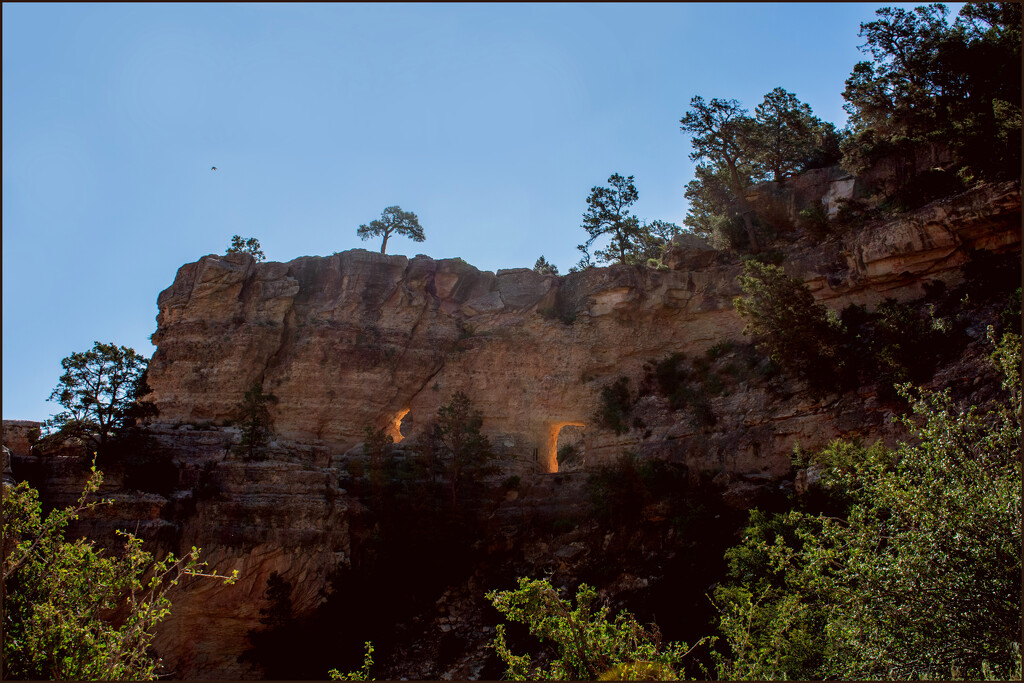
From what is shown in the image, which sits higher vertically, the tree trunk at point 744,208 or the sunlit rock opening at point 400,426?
the tree trunk at point 744,208

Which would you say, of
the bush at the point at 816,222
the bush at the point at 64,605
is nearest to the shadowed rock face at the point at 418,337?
the bush at the point at 816,222

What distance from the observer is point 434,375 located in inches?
1448

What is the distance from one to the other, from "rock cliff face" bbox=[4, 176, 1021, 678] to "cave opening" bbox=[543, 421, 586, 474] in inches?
6.5

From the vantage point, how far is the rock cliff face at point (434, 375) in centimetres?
2441

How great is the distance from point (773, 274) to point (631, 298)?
8692 mm

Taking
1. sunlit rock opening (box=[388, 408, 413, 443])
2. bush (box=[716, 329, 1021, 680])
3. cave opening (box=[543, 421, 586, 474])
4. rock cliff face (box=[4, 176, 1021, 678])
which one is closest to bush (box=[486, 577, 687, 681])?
bush (box=[716, 329, 1021, 680])

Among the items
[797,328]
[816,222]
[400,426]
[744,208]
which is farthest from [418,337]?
[816,222]

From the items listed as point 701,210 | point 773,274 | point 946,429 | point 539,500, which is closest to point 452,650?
point 539,500

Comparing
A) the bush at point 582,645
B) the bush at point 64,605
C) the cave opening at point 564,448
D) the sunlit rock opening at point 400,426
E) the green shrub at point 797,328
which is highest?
the green shrub at point 797,328

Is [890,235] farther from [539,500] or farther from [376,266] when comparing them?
[376,266]

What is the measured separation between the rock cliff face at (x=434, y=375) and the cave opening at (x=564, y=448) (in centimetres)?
16

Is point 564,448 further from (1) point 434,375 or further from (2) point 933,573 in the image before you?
(2) point 933,573

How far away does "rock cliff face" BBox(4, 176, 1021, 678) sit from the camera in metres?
24.4

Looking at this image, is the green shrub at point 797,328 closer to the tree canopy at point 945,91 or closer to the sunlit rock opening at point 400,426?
the tree canopy at point 945,91
